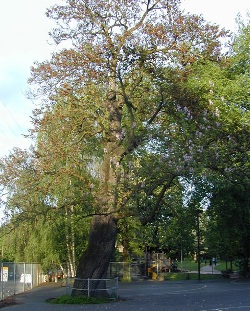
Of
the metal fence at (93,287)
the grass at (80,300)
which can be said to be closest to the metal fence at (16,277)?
the grass at (80,300)

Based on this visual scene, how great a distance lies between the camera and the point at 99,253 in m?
26.0

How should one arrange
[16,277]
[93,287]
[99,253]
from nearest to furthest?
[93,287]
[99,253]
[16,277]

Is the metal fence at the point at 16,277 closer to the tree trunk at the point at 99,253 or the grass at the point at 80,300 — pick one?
the grass at the point at 80,300

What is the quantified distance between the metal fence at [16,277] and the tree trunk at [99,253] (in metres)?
3.77

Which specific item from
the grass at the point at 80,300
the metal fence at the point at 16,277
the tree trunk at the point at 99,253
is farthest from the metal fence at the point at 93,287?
the metal fence at the point at 16,277

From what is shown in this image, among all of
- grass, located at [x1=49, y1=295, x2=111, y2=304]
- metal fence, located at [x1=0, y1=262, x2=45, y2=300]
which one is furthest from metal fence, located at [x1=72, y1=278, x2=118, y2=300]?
metal fence, located at [x1=0, y1=262, x2=45, y2=300]

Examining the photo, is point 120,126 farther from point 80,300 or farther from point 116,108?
point 80,300

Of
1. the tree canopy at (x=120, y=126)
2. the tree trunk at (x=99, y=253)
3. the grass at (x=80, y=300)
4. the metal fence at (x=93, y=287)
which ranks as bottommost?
the grass at (x=80, y=300)

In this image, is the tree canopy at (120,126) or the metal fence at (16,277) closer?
the tree canopy at (120,126)

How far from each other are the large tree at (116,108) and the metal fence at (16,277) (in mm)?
3919

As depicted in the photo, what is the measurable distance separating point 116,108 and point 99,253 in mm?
7016

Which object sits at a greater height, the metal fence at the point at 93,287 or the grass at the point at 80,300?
the metal fence at the point at 93,287

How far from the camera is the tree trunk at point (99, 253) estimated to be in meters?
26.0

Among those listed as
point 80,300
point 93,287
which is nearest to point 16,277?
point 93,287
